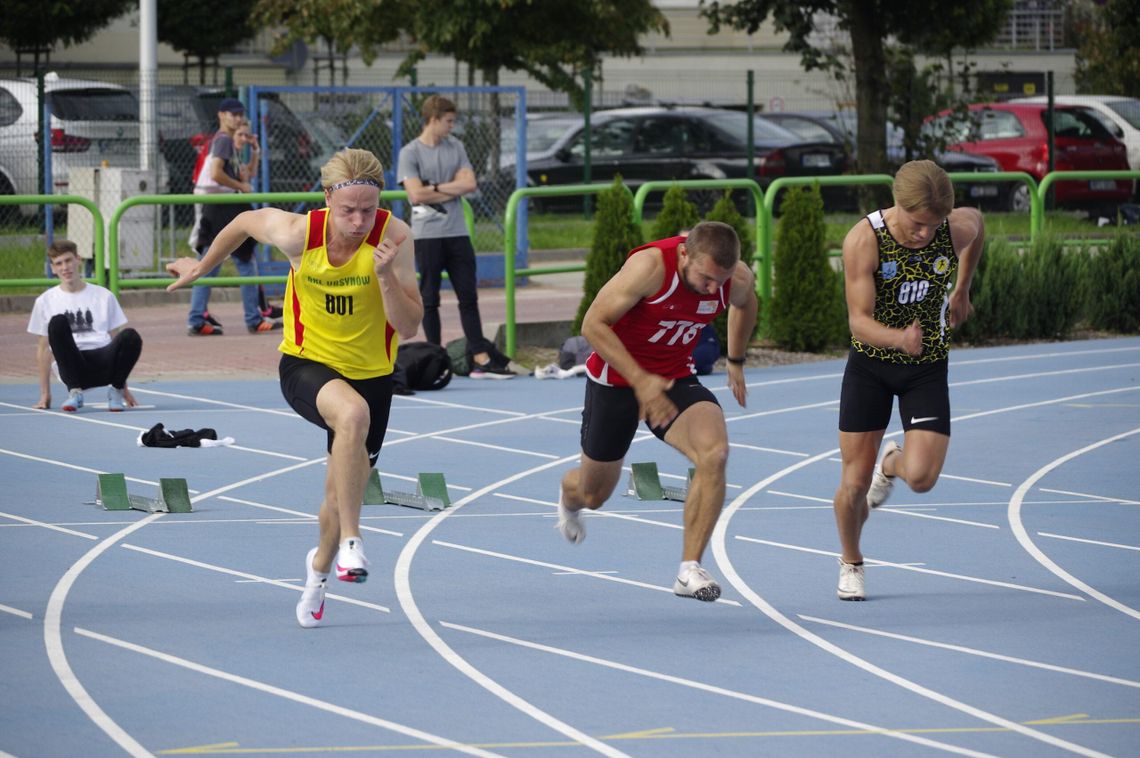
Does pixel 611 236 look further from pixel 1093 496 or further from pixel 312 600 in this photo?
pixel 312 600

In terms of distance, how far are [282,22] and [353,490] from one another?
26.9 metres

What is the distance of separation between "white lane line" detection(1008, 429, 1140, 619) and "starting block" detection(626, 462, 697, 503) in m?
1.73

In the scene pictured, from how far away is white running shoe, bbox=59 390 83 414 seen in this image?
12680mm

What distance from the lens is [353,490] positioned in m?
6.89

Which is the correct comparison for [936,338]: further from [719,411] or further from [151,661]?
[151,661]

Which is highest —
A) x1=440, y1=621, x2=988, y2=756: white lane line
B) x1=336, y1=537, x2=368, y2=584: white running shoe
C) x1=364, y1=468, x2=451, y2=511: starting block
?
x1=336, y1=537, x2=368, y2=584: white running shoe

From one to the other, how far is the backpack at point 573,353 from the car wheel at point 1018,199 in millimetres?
10545

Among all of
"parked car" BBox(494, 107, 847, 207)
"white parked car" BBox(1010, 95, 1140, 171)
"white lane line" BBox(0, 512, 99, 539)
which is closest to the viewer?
"white lane line" BBox(0, 512, 99, 539)

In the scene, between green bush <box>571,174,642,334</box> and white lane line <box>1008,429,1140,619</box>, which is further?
green bush <box>571,174,642,334</box>

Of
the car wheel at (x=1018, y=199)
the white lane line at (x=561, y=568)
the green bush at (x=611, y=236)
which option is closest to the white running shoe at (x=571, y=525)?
the white lane line at (x=561, y=568)

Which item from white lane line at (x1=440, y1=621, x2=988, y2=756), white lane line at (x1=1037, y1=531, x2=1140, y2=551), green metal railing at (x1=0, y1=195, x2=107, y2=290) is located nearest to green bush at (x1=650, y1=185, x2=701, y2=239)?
green metal railing at (x1=0, y1=195, x2=107, y2=290)

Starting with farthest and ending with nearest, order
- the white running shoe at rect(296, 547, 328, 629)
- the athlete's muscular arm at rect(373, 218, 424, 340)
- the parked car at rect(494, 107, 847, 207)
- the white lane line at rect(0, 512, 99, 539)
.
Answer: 1. the parked car at rect(494, 107, 847, 207)
2. the white lane line at rect(0, 512, 99, 539)
3. the white running shoe at rect(296, 547, 328, 629)
4. the athlete's muscular arm at rect(373, 218, 424, 340)

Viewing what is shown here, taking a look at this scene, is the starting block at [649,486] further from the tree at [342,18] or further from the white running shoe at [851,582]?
the tree at [342,18]

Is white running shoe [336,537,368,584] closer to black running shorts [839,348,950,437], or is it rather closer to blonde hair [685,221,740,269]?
blonde hair [685,221,740,269]
